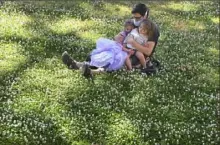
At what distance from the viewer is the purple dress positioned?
1789 centimetres

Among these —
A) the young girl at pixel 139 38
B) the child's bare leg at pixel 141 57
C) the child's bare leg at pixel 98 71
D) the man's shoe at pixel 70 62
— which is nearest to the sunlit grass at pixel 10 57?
the man's shoe at pixel 70 62

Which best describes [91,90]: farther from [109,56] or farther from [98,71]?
[109,56]

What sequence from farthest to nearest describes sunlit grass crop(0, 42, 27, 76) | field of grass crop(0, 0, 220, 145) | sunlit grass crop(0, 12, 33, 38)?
sunlit grass crop(0, 12, 33, 38) → sunlit grass crop(0, 42, 27, 76) → field of grass crop(0, 0, 220, 145)

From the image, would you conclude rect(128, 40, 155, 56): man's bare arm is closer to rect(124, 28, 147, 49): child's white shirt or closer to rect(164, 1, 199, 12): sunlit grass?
rect(124, 28, 147, 49): child's white shirt

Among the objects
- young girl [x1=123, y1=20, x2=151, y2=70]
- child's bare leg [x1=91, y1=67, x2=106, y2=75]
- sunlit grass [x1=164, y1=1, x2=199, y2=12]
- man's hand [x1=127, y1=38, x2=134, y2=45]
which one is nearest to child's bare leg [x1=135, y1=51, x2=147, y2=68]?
young girl [x1=123, y1=20, x2=151, y2=70]

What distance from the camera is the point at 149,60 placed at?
18.9 m

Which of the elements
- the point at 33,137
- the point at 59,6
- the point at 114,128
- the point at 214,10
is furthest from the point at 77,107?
the point at 214,10

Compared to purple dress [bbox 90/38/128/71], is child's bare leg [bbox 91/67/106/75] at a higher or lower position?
lower

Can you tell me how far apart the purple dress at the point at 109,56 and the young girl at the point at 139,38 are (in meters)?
0.26

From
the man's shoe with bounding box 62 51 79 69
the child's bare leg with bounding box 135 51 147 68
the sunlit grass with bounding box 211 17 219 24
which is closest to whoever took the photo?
the man's shoe with bounding box 62 51 79 69

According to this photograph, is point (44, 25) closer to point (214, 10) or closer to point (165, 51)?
point (165, 51)

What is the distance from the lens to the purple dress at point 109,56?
17.9m

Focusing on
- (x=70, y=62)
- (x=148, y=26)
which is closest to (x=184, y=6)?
(x=148, y=26)

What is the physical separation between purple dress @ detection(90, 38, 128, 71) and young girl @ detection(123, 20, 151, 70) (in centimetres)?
26
